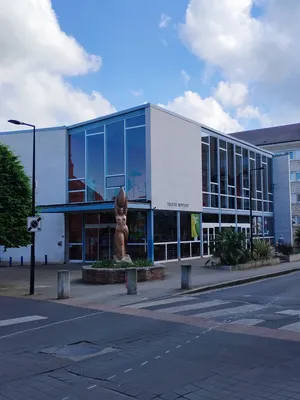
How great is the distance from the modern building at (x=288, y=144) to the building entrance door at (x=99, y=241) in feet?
116

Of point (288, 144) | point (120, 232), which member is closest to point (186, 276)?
point (120, 232)

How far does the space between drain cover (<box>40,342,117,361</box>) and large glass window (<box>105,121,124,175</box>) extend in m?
20.0

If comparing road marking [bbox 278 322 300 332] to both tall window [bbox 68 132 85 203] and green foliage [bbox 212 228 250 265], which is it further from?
tall window [bbox 68 132 85 203]

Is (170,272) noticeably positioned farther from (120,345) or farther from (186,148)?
(120,345)

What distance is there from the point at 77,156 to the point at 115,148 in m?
3.08

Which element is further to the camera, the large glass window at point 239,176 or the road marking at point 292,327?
the large glass window at point 239,176

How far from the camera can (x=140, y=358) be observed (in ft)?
23.4

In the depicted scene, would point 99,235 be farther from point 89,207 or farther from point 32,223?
point 32,223

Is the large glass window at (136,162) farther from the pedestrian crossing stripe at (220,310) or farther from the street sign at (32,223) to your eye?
the pedestrian crossing stripe at (220,310)

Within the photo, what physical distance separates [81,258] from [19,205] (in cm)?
1149

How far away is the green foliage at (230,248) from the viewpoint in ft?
79.4

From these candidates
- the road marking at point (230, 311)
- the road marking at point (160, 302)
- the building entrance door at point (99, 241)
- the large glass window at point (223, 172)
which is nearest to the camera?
the road marking at point (230, 311)

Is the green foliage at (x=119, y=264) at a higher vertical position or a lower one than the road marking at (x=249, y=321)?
higher

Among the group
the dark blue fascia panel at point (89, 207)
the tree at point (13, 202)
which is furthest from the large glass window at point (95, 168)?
the tree at point (13, 202)
